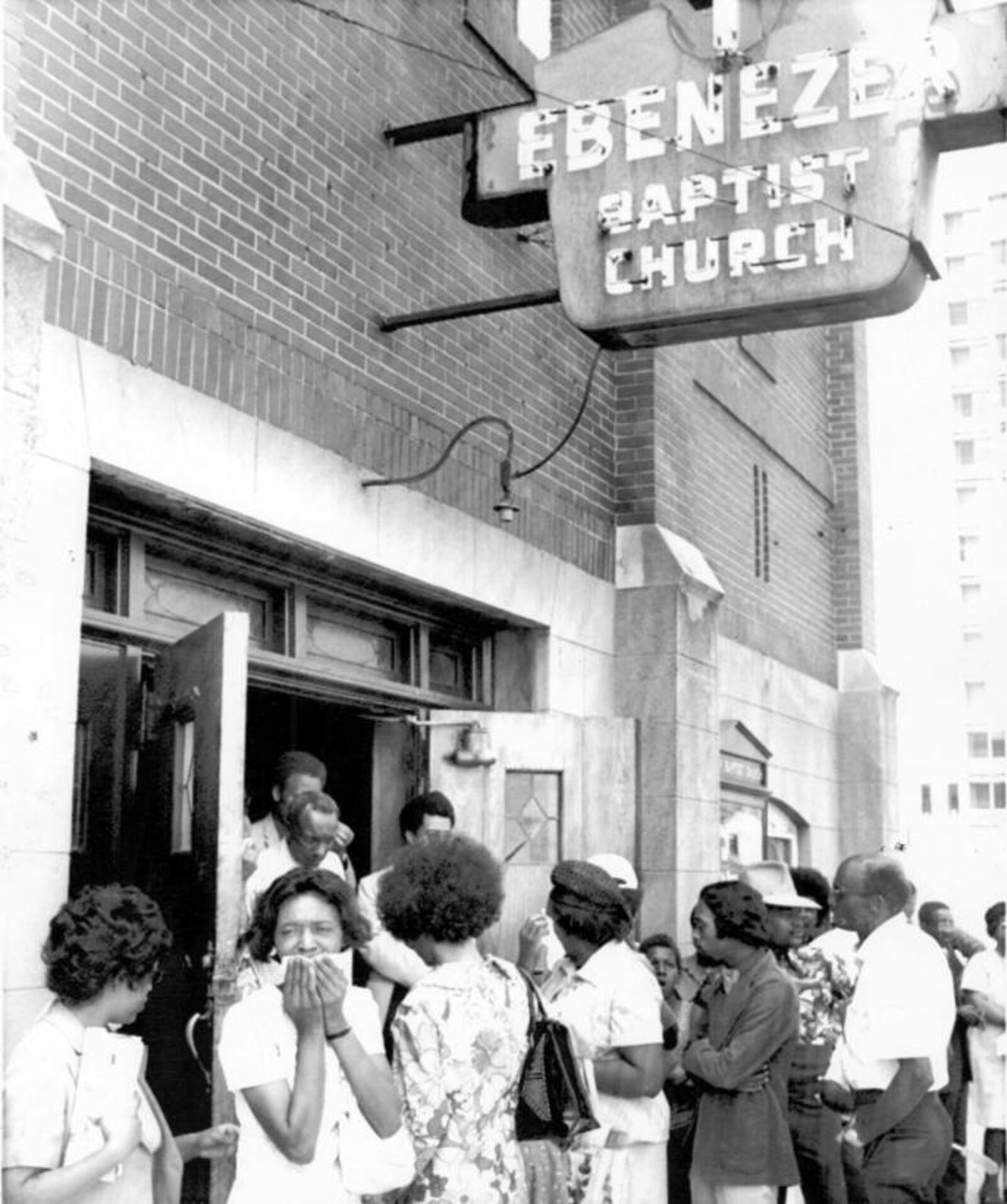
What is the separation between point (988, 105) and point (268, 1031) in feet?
15.7

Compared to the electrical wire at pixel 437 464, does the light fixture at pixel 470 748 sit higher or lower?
lower

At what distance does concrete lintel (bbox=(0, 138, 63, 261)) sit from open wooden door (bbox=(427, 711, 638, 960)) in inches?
151

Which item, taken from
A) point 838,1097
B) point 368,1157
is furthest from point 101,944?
point 838,1097

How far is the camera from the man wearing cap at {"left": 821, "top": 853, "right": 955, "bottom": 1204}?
18.0ft

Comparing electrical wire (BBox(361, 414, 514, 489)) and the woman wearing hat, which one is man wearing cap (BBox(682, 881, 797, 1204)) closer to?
the woman wearing hat

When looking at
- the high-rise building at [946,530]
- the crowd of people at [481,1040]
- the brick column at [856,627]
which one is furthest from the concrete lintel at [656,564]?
the high-rise building at [946,530]

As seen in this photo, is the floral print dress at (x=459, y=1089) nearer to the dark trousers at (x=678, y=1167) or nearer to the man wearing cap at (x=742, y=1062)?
the man wearing cap at (x=742, y=1062)

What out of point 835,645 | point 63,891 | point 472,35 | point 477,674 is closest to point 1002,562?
point 63,891

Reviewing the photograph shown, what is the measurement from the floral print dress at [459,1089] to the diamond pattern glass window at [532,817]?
414 cm

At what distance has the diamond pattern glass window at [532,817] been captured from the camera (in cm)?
848

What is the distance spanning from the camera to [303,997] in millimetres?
3793

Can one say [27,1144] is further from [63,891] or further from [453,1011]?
[63,891]

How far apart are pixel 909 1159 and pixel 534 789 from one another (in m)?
3.40

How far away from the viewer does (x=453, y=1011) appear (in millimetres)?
4219
